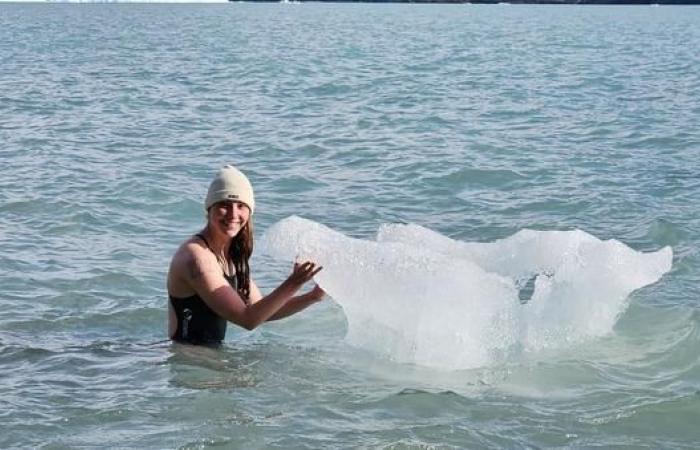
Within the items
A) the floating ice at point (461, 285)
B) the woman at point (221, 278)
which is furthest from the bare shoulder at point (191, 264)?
the floating ice at point (461, 285)

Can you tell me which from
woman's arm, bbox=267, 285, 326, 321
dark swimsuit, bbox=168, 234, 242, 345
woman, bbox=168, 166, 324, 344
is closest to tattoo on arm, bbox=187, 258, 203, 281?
woman, bbox=168, 166, 324, 344

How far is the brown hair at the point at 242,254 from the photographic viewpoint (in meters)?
7.00

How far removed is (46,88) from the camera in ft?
92.7

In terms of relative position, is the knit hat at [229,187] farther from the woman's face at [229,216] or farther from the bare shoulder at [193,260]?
the bare shoulder at [193,260]

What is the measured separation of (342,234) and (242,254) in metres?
1.46

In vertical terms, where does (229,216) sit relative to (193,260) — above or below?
above

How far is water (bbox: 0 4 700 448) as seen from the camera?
6.40 metres

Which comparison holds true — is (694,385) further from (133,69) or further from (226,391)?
(133,69)

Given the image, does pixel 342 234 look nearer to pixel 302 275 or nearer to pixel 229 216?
pixel 229 216

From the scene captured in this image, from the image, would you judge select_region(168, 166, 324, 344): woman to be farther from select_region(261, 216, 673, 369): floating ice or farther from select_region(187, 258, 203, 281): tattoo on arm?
select_region(261, 216, 673, 369): floating ice

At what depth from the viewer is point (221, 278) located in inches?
271

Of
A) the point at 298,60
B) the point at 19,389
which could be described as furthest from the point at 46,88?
the point at 19,389

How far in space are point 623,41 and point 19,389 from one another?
4873 centimetres

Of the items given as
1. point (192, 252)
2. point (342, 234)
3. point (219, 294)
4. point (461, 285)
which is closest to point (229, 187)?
point (192, 252)
